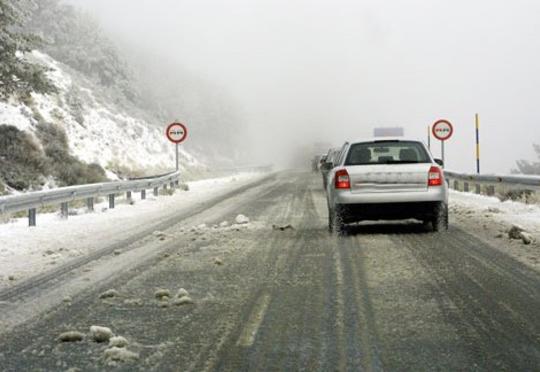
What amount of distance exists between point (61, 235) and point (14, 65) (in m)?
10.5

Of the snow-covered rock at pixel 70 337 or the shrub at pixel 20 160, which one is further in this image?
the shrub at pixel 20 160

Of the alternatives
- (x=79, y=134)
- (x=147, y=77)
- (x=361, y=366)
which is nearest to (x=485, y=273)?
(x=361, y=366)

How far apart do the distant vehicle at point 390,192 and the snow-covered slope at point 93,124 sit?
17928 millimetres

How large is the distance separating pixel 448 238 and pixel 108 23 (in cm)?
6899

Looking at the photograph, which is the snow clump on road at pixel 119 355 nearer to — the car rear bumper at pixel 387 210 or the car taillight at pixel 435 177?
the car rear bumper at pixel 387 210

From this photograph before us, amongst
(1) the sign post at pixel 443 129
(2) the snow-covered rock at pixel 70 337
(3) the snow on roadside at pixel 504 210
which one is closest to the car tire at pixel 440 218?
(3) the snow on roadside at pixel 504 210

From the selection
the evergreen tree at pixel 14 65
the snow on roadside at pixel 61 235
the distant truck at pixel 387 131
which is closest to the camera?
the snow on roadside at pixel 61 235

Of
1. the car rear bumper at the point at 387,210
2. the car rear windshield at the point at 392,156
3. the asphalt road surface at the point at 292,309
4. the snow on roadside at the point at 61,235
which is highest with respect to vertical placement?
the car rear windshield at the point at 392,156

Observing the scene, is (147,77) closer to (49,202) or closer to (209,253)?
(49,202)

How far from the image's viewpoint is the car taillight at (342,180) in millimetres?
9531

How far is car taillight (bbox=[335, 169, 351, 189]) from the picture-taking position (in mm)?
9531

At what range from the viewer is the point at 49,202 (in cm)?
1288

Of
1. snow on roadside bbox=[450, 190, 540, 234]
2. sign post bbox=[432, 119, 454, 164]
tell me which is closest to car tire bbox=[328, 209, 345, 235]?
snow on roadside bbox=[450, 190, 540, 234]

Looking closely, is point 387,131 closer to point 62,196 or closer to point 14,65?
point 14,65
